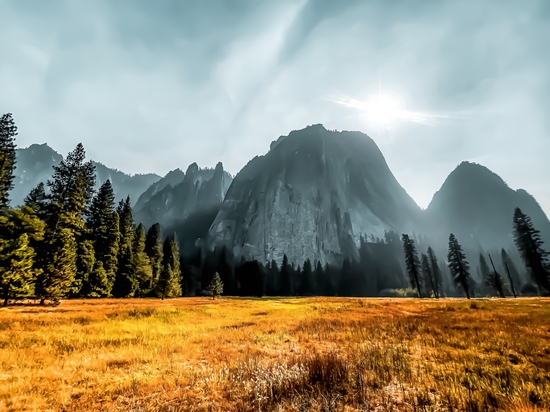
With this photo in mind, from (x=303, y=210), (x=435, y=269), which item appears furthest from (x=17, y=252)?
(x=303, y=210)

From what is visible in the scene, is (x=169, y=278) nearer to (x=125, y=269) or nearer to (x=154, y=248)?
(x=125, y=269)

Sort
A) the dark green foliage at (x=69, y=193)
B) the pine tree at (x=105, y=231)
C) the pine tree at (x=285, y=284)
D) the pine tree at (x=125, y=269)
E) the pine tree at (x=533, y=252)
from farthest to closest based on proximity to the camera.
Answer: the pine tree at (x=285, y=284)
the pine tree at (x=125, y=269)
the pine tree at (x=533, y=252)
the pine tree at (x=105, y=231)
the dark green foliage at (x=69, y=193)

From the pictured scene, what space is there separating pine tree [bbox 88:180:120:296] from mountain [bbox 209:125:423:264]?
101137 mm

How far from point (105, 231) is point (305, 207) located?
383ft

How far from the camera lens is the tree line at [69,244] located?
24.2 meters

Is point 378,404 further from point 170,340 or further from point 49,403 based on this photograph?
point 170,340

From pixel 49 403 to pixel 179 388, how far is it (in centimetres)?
288

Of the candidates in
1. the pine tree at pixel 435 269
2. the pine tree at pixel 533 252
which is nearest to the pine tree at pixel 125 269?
the pine tree at pixel 533 252

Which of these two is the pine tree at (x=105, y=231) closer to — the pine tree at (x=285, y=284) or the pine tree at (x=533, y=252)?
the pine tree at (x=285, y=284)

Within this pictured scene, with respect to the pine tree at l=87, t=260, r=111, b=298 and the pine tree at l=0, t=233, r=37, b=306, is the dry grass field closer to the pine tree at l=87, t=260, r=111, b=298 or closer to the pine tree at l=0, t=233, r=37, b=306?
the pine tree at l=0, t=233, r=37, b=306

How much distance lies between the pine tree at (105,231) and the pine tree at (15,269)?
57.8 ft

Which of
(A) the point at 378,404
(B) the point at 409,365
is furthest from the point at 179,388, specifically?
(B) the point at 409,365

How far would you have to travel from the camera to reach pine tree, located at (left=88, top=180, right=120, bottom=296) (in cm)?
4228

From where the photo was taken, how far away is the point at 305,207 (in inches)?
5906
